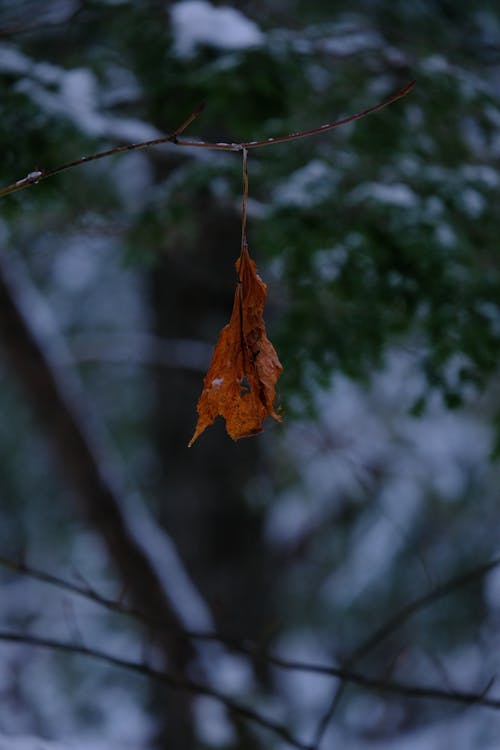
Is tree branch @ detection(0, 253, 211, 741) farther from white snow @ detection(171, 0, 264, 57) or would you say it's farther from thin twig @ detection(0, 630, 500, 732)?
thin twig @ detection(0, 630, 500, 732)

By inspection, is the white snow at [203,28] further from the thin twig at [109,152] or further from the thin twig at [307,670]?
the thin twig at [307,670]

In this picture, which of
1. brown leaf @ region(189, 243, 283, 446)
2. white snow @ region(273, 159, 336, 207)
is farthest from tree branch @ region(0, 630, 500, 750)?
white snow @ region(273, 159, 336, 207)

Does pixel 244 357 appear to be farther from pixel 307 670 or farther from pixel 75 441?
pixel 75 441

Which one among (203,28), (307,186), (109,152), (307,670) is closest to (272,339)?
(307,186)

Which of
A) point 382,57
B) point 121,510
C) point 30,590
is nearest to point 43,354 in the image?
point 121,510

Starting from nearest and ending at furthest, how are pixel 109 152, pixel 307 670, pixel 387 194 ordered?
pixel 109 152, pixel 307 670, pixel 387 194

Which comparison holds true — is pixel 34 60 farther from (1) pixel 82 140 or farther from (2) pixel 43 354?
(2) pixel 43 354

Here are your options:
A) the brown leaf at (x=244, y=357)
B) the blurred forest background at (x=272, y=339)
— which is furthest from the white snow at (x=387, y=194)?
the brown leaf at (x=244, y=357)
